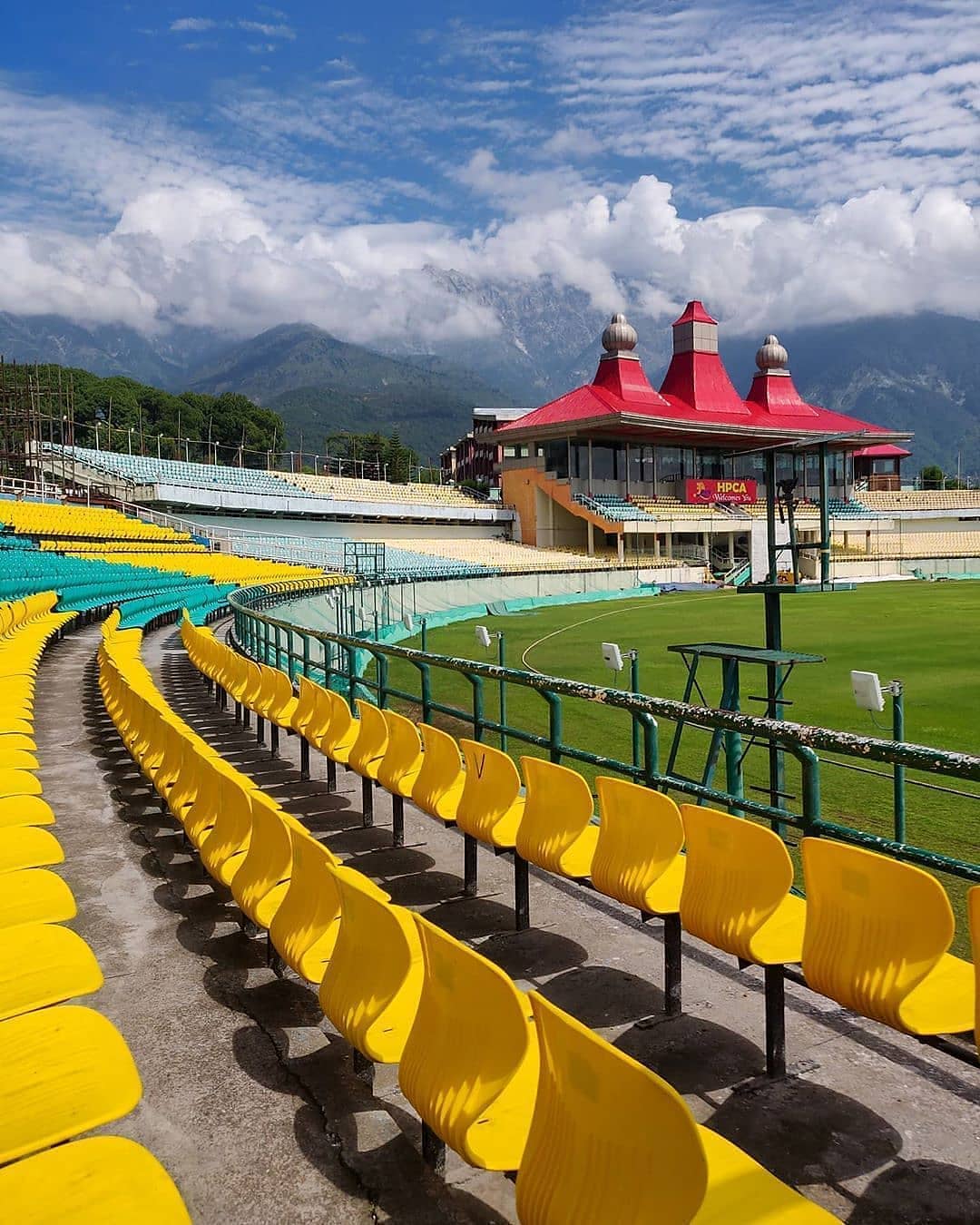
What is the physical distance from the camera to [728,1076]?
3.15 meters

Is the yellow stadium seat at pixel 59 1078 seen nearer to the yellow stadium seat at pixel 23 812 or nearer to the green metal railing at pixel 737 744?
the yellow stadium seat at pixel 23 812

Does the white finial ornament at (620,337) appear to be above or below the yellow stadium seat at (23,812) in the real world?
above

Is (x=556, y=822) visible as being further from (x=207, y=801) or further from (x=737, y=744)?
(x=207, y=801)

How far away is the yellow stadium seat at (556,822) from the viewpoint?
4113 millimetres

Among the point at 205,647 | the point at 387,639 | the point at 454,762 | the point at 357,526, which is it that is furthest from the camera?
the point at 357,526

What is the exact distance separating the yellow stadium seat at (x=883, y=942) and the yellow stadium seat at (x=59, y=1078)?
2019 mm

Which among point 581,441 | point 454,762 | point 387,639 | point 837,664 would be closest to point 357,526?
point 581,441

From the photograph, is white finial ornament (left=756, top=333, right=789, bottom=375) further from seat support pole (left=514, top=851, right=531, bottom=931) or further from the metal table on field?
seat support pole (left=514, top=851, right=531, bottom=931)

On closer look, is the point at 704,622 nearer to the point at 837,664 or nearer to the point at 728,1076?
the point at 837,664

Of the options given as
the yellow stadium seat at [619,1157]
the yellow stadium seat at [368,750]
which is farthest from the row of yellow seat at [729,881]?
the yellow stadium seat at [619,1157]

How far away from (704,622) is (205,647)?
21.4 m

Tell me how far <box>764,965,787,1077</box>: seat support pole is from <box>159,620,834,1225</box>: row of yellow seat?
93 cm

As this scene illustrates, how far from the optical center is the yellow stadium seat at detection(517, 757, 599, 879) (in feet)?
13.5

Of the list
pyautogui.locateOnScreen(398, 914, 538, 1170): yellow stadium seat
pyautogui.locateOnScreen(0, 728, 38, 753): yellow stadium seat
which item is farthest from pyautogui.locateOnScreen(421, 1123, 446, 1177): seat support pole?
pyautogui.locateOnScreen(0, 728, 38, 753): yellow stadium seat
